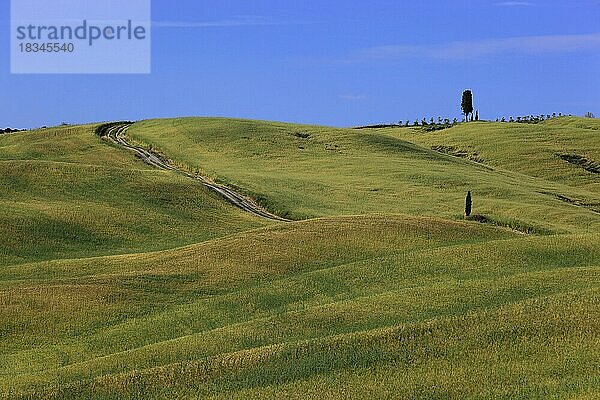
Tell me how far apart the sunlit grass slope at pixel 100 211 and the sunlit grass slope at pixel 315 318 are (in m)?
5.92

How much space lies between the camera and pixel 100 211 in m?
50.1

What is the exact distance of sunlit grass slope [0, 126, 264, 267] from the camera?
42781 millimetres

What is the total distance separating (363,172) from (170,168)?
48.6 feet

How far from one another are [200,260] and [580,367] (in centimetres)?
1894

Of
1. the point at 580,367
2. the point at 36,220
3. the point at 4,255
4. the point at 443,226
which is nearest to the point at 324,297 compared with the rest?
the point at 580,367

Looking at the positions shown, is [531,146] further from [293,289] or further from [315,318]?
[315,318]

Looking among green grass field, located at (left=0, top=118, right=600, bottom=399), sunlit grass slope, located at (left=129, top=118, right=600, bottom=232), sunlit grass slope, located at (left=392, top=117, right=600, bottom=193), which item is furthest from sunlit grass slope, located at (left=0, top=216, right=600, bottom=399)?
sunlit grass slope, located at (left=392, top=117, right=600, bottom=193)

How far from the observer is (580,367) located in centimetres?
1886

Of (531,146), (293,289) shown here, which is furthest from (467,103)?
(293,289)

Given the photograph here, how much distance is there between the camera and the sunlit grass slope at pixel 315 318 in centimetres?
1931

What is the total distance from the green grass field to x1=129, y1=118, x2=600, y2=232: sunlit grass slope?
0.39 meters

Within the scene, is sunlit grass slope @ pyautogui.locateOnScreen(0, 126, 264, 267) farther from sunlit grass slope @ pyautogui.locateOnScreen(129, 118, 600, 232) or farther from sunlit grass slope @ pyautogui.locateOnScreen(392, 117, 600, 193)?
sunlit grass slope @ pyautogui.locateOnScreen(392, 117, 600, 193)

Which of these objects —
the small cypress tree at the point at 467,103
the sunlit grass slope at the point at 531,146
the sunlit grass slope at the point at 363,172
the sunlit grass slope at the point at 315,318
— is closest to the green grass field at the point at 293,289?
the sunlit grass slope at the point at 315,318

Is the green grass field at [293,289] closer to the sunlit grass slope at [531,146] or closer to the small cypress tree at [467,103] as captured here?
the sunlit grass slope at [531,146]
